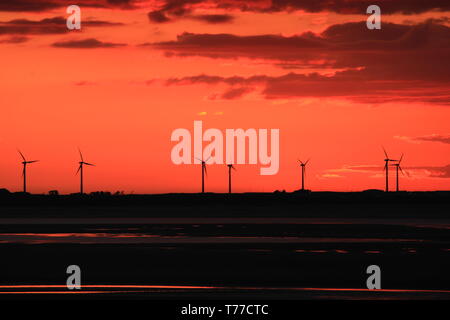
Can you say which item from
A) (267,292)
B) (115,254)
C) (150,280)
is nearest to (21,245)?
(115,254)

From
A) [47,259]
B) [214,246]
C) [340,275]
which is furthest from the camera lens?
[214,246]
